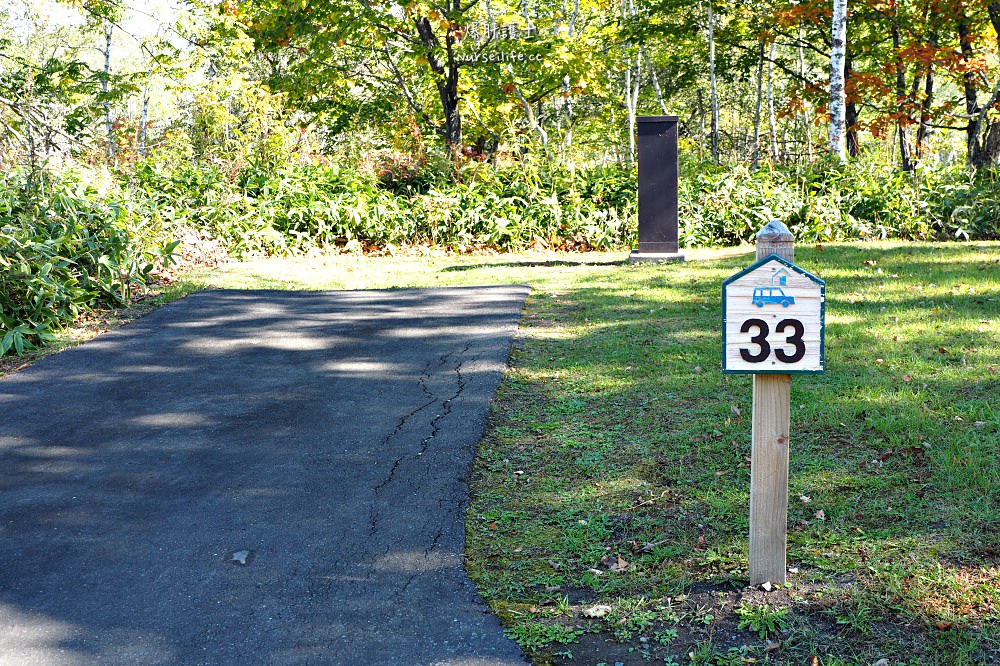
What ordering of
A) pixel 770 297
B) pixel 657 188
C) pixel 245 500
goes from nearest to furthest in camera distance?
pixel 770 297 < pixel 245 500 < pixel 657 188

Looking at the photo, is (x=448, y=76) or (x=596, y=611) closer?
(x=596, y=611)

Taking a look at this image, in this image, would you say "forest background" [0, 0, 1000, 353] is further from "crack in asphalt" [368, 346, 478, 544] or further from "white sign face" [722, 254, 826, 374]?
"white sign face" [722, 254, 826, 374]

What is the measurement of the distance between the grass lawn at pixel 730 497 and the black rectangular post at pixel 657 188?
385 centimetres

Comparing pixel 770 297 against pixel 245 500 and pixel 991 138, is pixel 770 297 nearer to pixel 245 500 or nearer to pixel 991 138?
pixel 245 500

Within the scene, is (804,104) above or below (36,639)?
above

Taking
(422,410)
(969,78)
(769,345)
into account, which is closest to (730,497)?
(769,345)

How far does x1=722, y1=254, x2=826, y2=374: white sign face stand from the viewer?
2777mm

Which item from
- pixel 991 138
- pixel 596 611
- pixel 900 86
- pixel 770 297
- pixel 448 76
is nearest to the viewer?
pixel 770 297

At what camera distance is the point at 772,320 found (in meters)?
2.80

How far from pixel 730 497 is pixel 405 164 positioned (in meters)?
11.2

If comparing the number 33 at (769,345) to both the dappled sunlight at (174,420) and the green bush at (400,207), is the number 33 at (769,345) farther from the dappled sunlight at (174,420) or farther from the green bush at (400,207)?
the green bush at (400,207)

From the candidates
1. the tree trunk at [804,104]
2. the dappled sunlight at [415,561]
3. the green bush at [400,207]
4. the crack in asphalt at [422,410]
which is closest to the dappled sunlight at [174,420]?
the crack in asphalt at [422,410]

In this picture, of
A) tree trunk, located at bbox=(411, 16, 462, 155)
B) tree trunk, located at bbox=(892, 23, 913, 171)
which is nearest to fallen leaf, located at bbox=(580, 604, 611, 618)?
tree trunk, located at bbox=(411, 16, 462, 155)

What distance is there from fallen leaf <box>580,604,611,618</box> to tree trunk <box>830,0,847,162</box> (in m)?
12.0
